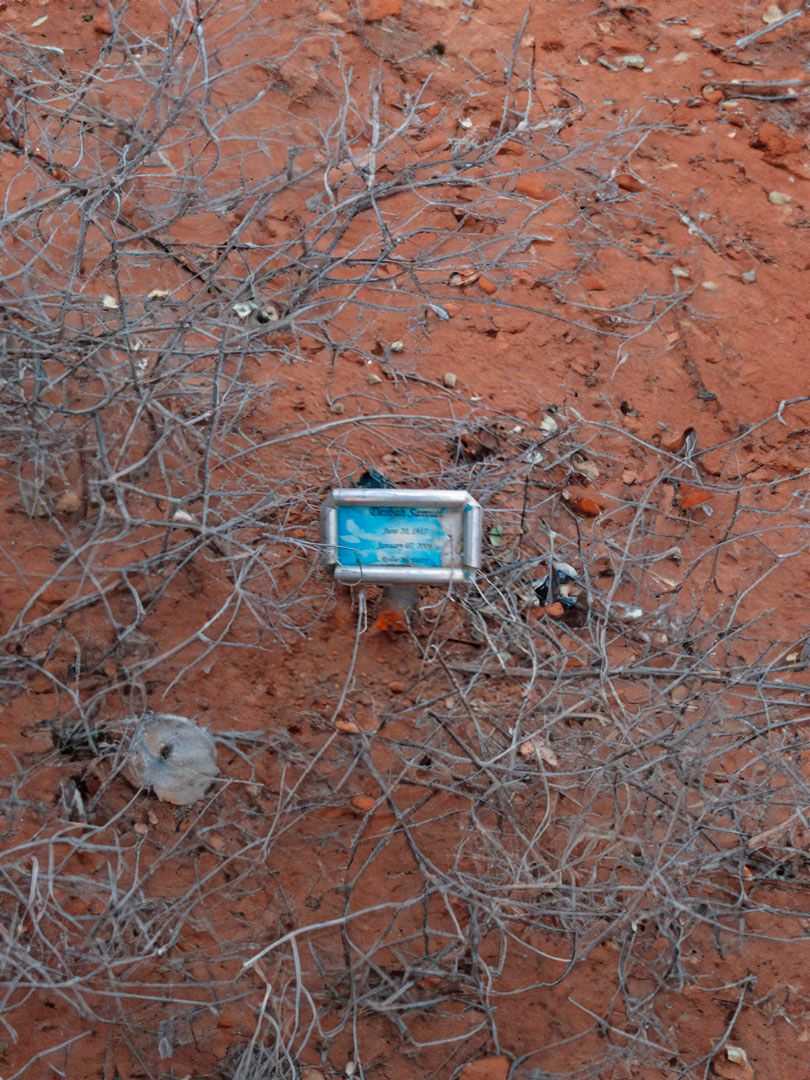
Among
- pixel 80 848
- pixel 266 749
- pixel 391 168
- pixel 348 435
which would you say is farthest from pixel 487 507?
pixel 80 848

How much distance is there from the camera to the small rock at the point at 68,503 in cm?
246

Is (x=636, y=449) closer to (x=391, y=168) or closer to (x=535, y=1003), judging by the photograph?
(x=391, y=168)

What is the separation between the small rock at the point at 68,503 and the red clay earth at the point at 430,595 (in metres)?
0.01

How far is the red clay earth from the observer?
234 centimetres

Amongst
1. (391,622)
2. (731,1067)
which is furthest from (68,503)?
(731,1067)

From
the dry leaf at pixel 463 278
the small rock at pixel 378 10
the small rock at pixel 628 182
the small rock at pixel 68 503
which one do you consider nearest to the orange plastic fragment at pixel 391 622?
the small rock at pixel 68 503

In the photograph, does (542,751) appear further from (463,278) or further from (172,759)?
(463,278)

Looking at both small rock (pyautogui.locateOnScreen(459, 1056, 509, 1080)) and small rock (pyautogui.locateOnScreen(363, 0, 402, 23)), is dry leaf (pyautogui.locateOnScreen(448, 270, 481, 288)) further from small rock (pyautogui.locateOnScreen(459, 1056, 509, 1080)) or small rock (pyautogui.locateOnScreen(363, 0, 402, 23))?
small rock (pyautogui.locateOnScreen(459, 1056, 509, 1080))

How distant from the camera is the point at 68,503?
246 cm

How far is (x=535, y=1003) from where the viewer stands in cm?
241

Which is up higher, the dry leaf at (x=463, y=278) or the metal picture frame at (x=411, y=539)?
the dry leaf at (x=463, y=278)

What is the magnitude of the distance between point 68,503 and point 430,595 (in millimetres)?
721

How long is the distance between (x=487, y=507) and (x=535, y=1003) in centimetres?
96

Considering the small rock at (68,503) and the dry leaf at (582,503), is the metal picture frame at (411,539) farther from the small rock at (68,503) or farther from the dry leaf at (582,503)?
the small rock at (68,503)
